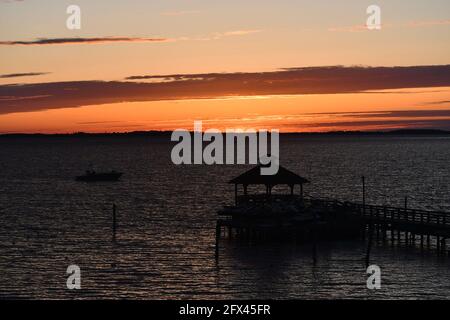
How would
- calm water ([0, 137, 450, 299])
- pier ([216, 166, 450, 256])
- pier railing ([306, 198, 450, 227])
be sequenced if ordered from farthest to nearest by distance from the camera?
pier ([216, 166, 450, 256]), pier railing ([306, 198, 450, 227]), calm water ([0, 137, 450, 299])

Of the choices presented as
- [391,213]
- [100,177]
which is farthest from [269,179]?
[100,177]

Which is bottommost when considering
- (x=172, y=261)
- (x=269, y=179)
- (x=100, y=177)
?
(x=172, y=261)

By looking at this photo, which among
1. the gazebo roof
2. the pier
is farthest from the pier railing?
the gazebo roof

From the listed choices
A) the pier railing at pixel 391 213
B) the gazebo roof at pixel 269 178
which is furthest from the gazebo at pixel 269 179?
the pier railing at pixel 391 213

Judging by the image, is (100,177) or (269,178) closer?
(269,178)

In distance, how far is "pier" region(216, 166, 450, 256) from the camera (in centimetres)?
4772

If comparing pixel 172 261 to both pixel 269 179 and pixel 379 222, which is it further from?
pixel 379 222

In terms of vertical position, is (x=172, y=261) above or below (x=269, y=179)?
below

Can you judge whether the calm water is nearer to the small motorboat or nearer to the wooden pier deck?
the wooden pier deck

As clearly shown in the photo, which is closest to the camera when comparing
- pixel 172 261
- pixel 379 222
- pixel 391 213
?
pixel 172 261

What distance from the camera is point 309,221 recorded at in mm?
48812

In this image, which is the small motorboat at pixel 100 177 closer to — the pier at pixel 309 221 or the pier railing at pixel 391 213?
the pier railing at pixel 391 213
